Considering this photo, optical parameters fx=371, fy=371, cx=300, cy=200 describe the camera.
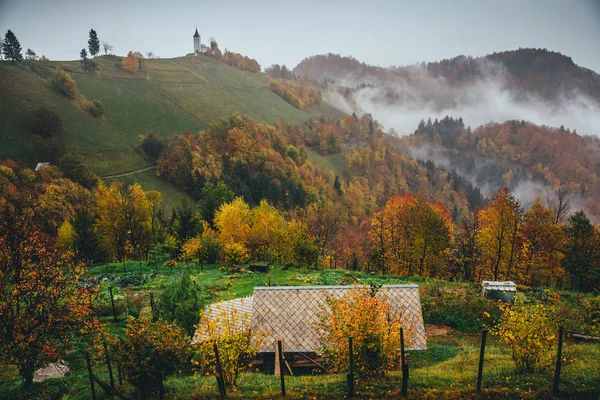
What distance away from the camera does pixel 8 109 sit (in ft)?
344

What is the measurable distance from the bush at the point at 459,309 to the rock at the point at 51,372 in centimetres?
2811

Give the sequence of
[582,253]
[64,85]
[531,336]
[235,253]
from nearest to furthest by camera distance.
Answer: [531,336], [582,253], [235,253], [64,85]

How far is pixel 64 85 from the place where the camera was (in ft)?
403

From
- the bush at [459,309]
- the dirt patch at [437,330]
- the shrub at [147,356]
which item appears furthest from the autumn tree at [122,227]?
the shrub at [147,356]

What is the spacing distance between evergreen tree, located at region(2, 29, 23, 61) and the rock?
485ft

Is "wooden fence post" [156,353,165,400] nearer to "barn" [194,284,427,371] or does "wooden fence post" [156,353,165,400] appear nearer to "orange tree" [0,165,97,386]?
"barn" [194,284,427,371]

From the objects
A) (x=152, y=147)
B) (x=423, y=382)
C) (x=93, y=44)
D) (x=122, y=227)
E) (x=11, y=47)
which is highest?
(x=93, y=44)

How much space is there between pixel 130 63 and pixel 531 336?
633ft

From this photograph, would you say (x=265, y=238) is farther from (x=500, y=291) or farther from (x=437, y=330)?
(x=500, y=291)

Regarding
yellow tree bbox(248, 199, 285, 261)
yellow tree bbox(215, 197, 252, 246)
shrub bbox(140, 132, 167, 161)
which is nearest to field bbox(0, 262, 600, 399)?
yellow tree bbox(248, 199, 285, 261)

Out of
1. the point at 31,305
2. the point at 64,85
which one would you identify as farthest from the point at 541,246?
the point at 64,85

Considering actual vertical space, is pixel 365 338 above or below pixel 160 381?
above

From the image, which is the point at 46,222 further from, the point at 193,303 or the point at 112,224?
the point at 193,303

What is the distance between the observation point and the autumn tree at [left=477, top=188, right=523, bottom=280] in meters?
47.6
